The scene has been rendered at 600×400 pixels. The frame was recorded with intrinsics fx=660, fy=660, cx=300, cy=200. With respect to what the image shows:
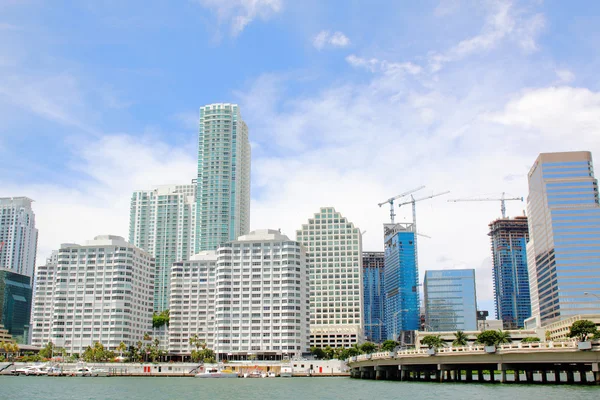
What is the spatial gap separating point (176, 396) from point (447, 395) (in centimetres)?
4759

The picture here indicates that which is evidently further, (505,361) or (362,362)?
(362,362)

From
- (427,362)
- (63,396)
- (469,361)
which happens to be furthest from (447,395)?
(63,396)

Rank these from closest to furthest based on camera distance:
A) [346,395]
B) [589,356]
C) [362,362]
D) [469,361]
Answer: [589,356] < [346,395] < [469,361] < [362,362]

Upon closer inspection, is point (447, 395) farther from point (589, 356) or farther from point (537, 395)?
point (589, 356)

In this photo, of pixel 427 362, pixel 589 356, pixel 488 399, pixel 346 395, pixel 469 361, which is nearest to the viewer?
pixel 488 399

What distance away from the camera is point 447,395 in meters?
103

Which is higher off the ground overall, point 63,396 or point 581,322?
point 581,322

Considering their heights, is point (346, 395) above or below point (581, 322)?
below

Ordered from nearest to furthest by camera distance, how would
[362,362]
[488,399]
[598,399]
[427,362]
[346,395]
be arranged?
[598,399] → [488,399] → [346,395] → [427,362] → [362,362]

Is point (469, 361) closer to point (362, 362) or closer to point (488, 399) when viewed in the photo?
point (488, 399)

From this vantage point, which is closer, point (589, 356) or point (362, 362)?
point (589, 356)

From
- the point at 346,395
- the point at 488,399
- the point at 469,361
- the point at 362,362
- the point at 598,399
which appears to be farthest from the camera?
the point at 362,362

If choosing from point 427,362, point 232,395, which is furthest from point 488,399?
point 232,395

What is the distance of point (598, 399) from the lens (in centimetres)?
8244
